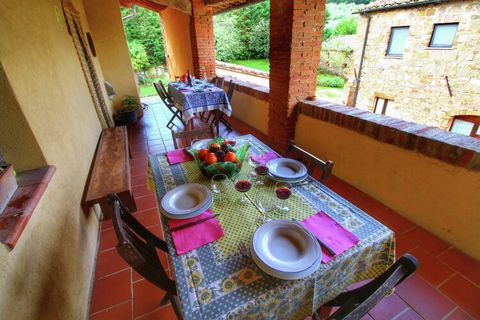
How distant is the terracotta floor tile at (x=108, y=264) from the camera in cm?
164

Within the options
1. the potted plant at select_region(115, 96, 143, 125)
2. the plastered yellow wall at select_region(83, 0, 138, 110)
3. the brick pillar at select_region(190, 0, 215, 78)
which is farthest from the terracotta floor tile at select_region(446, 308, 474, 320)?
the plastered yellow wall at select_region(83, 0, 138, 110)

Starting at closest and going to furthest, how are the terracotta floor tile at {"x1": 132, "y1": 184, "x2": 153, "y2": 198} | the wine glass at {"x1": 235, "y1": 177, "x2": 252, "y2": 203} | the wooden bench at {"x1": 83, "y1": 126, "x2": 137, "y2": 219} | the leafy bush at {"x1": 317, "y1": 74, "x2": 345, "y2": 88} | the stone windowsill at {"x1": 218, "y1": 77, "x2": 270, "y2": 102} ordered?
the wine glass at {"x1": 235, "y1": 177, "x2": 252, "y2": 203}
the wooden bench at {"x1": 83, "y1": 126, "x2": 137, "y2": 219}
the terracotta floor tile at {"x1": 132, "y1": 184, "x2": 153, "y2": 198}
the stone windowsill at {"x1": 218, "y1": 77, "x2": 270, "y2": 102}
the leafy bush at {"x1": 317, "y1": 74, "x2": 345, "y2": 88}

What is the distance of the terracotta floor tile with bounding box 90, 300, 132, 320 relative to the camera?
53.6 inches

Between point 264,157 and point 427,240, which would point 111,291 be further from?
point 427,240

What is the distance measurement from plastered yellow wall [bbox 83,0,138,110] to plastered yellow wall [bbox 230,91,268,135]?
91.2 inches

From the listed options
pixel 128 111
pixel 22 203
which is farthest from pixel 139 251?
pixel 128 111

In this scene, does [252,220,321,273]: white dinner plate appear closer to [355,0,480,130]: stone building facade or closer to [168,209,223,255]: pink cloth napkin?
[168,209,223,255]: pink cloth napkin

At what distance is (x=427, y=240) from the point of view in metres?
1.78

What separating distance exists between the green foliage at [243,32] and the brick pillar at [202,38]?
27.8ft

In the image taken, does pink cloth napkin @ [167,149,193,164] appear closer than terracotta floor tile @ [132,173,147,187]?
Yes

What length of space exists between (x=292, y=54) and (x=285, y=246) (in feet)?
7.57

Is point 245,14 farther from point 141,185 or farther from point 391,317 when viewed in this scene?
point 391,317

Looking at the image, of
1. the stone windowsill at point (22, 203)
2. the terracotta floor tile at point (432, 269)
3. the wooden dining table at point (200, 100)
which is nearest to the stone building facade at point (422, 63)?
the wooden dining table at point (200, 100)

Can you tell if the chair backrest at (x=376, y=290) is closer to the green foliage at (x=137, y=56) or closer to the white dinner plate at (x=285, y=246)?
the white dinner plate at (x=285, y=246)
